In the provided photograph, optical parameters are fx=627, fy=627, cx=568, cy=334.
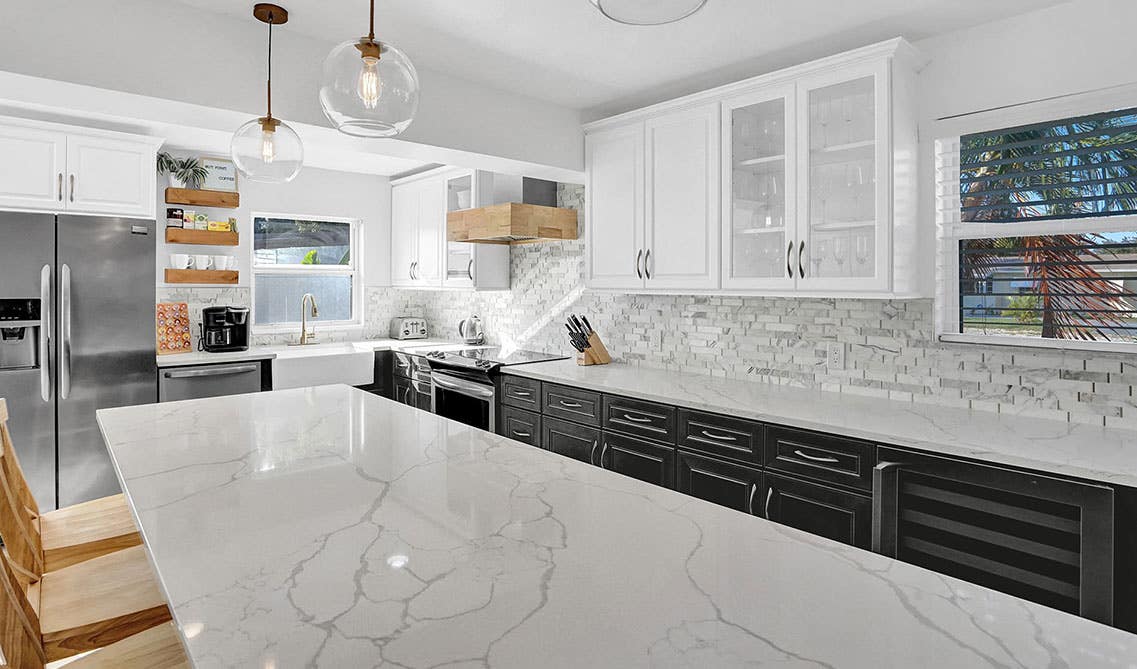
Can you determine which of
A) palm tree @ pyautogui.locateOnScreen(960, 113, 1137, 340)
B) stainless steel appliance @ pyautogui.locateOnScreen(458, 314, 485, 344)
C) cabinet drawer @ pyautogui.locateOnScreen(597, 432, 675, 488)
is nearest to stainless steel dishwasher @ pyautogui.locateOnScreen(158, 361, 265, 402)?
stainless steel appliance @ pyautogui.locateOnScreen(458, 314, 485, 344)

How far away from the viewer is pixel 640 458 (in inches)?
117

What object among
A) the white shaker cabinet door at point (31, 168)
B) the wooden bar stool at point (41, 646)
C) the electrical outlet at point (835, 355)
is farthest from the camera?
the white shaker cabinet door at point (31, 168)

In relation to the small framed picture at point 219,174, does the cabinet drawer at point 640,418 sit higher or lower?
lower

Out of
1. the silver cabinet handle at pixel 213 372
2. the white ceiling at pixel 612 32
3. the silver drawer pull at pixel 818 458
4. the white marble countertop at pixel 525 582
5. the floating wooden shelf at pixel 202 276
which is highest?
the white ceiling at pixel 612 32

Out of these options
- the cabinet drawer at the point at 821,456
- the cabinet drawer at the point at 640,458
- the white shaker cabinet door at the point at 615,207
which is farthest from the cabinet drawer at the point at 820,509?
the white shaker cabinet door at the point at 615,207

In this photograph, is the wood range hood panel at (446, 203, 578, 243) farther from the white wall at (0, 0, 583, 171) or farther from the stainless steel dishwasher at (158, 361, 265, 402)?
the stainless steel dishwasher at (158, 361, 265, 402)

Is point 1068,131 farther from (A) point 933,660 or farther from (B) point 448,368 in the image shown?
(B) point 448,368

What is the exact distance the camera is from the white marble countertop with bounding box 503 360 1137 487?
6.10ft

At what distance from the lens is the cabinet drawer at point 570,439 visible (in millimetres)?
3203

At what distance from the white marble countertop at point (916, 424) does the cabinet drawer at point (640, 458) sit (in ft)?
0.76

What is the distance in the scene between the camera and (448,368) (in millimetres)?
4184

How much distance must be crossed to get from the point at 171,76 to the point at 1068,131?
10.9 feet

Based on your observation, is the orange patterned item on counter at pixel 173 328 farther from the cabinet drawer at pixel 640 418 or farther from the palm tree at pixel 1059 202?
the palm tree at pixel 1059 202

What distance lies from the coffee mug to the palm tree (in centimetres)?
475
